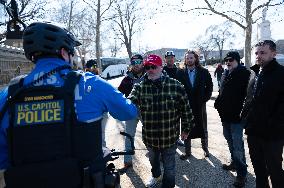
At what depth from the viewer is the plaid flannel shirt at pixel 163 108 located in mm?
4078

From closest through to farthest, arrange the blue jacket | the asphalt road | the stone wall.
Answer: the blue jacket < the asphalt road < the stone wall

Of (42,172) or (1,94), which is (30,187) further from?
(1,94)

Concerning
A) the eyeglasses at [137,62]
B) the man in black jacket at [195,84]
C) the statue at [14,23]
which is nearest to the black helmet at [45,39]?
the eyeglasses at [137,62]

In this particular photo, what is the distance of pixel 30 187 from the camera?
1.93 m

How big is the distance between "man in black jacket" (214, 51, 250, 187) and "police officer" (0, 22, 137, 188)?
3140 mm

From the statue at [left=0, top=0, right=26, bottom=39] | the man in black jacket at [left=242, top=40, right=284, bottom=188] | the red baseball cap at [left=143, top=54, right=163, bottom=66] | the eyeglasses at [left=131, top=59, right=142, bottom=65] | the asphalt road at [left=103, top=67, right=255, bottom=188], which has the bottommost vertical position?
the asphalt road at [left=103, top=67, right=255, bottom=188]

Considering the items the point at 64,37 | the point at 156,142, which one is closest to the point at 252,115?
the point at 156,142

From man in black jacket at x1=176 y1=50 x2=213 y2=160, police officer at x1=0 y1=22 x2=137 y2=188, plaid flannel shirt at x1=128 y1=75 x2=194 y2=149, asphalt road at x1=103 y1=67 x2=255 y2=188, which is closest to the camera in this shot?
police officer at x1=0 y1=22 x2=137 y2=188

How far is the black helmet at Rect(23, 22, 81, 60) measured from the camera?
2148mm

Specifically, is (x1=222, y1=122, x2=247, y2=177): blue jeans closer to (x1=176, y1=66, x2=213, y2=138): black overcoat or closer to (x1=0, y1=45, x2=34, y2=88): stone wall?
(x1=176, y1=66, x2=213, y2=138): black overcoat

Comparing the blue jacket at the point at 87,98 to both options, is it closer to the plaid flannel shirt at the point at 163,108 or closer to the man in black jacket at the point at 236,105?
the plaid flannel shirt at the point at 163,108

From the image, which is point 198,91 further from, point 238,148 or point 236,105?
point 238,148

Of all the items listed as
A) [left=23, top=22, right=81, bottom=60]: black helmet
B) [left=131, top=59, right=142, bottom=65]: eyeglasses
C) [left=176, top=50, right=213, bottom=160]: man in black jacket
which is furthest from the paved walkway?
[left=23, top=22, right=81, bottom=60]: black helmet

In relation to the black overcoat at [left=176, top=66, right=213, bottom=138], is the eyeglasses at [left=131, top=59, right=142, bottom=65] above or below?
above
